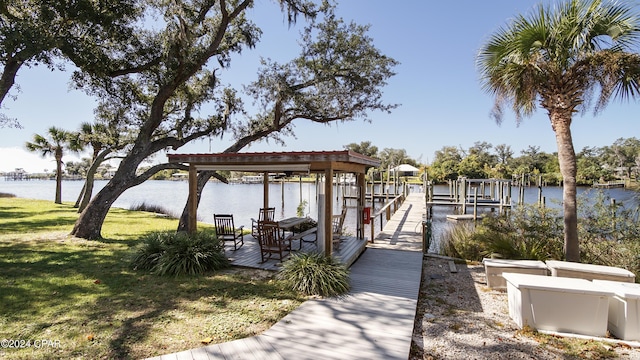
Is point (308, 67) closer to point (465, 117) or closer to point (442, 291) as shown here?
point (442, 291)

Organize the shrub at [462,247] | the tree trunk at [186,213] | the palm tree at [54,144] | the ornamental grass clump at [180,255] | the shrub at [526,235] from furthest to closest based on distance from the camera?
the palm tree at [54,144], the tree trunk at [186,213], the shrub at [462,247], the shrub at [526,235], the ornamental grass clump at [180,255]

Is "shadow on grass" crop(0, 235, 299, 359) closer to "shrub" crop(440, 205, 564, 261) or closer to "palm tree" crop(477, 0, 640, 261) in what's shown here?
"shrub" crop(440, 205, 564, 261)

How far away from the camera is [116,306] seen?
4.59m

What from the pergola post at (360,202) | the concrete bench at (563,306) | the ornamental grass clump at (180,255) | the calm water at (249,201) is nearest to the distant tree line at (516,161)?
the calm water at (249,201)

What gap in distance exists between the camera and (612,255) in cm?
655

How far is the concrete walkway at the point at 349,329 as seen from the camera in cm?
337

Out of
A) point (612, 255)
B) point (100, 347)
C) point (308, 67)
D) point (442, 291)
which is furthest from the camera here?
point (308, 67)

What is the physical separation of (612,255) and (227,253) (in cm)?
896

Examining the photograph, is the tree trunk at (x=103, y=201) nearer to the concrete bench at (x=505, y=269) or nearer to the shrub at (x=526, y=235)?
the concrete bench at (x=505, y=269)

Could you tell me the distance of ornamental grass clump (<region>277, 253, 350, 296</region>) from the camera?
17.3ft

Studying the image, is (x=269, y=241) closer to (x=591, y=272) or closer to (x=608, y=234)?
(x=591, y=272)

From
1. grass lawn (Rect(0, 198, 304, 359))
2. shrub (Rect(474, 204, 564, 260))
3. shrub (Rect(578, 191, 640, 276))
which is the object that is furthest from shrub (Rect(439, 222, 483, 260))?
grass lawn (Rect(0, 198, 304, 359))

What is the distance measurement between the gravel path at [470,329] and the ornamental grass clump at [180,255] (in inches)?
173

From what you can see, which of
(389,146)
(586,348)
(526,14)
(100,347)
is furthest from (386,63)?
(389,146)
